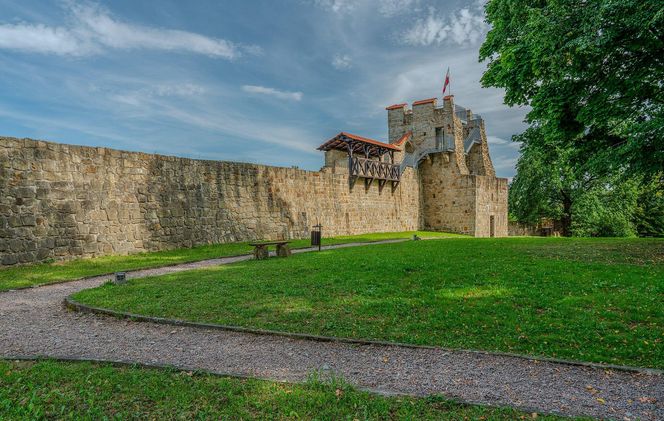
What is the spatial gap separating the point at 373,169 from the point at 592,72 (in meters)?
17.1

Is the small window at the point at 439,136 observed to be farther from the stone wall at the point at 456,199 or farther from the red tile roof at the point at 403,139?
the red tile roof at the point at 403,139

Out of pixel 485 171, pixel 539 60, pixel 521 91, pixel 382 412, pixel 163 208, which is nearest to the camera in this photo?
pixel 382 412

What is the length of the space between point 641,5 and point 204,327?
10.2m

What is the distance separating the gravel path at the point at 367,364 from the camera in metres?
3.74

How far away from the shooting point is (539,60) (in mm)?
9906

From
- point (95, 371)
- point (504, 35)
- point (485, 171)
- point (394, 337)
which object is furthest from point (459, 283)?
point (485, 171)

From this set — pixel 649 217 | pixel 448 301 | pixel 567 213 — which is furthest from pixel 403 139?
pixel 448 301

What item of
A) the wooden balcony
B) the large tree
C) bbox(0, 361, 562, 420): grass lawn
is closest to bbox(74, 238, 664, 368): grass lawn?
bbox(0, 361, 562, 420): grass lawn

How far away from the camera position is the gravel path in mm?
3740

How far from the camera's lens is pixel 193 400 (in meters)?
3.61

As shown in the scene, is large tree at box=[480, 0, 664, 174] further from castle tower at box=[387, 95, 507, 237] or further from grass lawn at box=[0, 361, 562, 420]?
castle tower at box=[387, 95, 507, 237]

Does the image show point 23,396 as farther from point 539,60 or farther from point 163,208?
point 163,208

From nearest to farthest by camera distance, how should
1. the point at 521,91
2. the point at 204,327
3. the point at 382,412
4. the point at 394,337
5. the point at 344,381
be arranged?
1. the point at 382,412
2. the point at 344,381
3. the point at 394,337
4. the point at 204,327
5. the point at 521,91

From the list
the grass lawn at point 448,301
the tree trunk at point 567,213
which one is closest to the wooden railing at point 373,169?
the tree trunk at point 567,213
